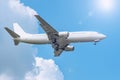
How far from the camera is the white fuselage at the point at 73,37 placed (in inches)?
4847

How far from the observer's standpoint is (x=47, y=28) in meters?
124

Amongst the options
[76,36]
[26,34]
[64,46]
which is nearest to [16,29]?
[26,34]

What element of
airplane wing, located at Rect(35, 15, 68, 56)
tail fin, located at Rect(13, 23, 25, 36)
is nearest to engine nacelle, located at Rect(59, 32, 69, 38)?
airplane wing, located at Rect(35, 15, 68, 56)

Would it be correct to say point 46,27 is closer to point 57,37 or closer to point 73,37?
point 57,37

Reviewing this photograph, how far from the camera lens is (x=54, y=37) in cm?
12756

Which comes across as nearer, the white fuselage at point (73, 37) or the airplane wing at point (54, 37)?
the airplane wing at point (54, 37)

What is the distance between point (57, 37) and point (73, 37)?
641 centimetres

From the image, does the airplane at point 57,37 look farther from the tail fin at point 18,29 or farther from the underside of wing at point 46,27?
the tail fin at point 18,29

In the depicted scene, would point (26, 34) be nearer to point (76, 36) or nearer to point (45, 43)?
point (45, 43)

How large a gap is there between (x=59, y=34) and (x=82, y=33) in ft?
24.8

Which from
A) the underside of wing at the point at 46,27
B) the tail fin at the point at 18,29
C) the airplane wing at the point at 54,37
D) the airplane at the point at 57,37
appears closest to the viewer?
the underside of wing at the point at 46,27

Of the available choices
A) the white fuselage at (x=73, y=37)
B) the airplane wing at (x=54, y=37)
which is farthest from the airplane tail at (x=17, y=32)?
the airplane wing at (x=54, y=37)

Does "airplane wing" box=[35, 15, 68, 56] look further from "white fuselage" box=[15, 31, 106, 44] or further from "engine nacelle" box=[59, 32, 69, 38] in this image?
"white fuselage" box=[15, 31, 106, 44]

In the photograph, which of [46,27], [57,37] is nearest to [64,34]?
[57,37]
